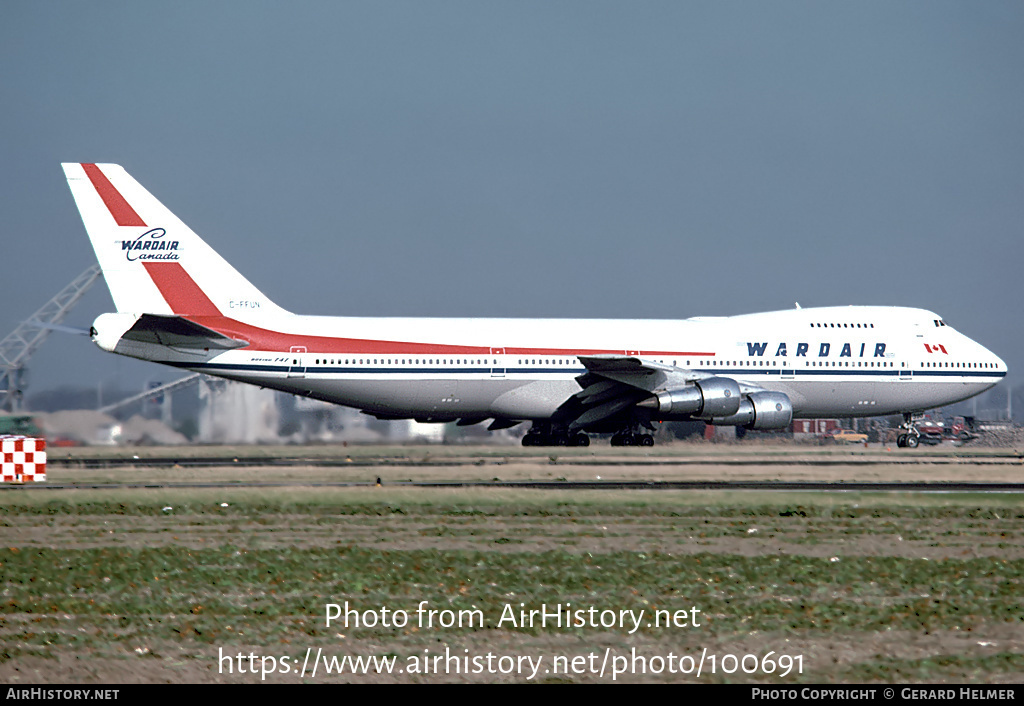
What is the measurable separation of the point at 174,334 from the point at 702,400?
1850 cm

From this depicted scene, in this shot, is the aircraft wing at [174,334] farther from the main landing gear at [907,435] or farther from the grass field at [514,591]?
the main landing gear at [907,435]

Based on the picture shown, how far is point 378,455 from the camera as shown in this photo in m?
41.5

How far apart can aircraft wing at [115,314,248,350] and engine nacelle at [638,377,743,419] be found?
15.6 m

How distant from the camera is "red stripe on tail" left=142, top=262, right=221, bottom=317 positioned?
40.5 metres

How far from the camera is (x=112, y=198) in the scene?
40375mm

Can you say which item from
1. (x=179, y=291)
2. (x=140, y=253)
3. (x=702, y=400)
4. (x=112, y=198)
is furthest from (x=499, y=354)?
(x=112, y=198)

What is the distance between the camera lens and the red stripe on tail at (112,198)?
40125 millimetres

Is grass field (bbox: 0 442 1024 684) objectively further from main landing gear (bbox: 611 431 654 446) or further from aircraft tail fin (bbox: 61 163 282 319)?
main landing gear (bbox: 611 431 654 446)

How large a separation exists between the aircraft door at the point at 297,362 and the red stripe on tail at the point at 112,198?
23.0ft

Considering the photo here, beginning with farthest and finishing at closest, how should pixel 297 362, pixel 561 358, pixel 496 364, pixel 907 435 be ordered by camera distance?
pixel 907 435, pixel 561 358, pixel 496 364, pixel 297 362

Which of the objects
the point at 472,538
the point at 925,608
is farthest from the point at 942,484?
the point at 925,608

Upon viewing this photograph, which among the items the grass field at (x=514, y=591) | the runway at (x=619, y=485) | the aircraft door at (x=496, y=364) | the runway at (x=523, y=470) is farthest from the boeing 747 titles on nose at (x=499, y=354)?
the grass field at (x=514, y=591)

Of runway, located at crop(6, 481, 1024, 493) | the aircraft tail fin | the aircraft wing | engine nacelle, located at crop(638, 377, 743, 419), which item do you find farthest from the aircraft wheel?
runway, located at crop(6, 481, 1024, 493)

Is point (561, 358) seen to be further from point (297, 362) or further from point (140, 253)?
point (140, 253)
